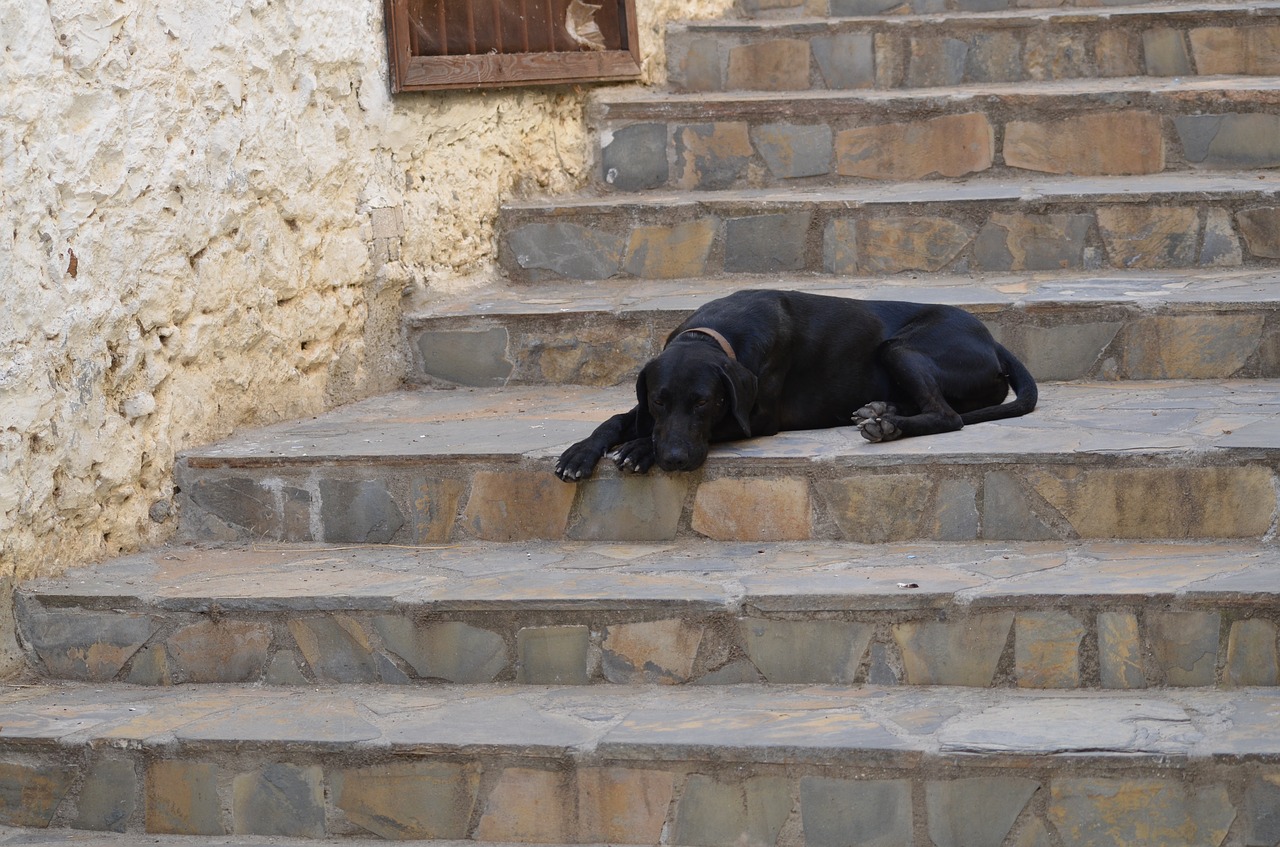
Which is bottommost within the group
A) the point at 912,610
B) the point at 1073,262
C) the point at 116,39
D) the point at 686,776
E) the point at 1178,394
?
the point at 686,776

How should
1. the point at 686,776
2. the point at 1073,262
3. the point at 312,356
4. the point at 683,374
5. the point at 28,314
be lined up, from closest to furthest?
the point at 686,776 < the point at 28,314 < the point at 683,374 < the point at 312,356 < the point at 1073,262

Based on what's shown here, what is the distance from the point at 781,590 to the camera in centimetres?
350

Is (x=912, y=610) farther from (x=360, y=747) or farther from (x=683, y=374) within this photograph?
(x=360, y=747)

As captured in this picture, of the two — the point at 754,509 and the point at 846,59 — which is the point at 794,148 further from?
the point at 754,509

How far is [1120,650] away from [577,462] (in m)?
1.49

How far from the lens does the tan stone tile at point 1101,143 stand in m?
5.98

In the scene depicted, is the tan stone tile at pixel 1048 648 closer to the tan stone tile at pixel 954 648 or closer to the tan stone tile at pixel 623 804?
the tan stone tile at pixel 954 648

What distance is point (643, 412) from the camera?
162 inches

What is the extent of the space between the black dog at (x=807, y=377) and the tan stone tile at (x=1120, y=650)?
929 mm

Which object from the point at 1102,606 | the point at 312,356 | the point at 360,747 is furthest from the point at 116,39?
the point at 1102,606

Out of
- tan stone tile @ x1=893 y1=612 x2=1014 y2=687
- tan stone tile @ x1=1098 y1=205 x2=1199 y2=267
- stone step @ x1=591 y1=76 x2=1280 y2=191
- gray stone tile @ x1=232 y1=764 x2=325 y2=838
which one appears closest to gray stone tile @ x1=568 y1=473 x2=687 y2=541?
tan stone tile @ x1=893 y1=612 x2=1014 y2=687

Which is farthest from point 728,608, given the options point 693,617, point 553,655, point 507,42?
point 507,42

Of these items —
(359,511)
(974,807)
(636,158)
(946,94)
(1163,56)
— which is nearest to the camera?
(974,807)

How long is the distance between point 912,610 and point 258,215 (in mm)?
2486
